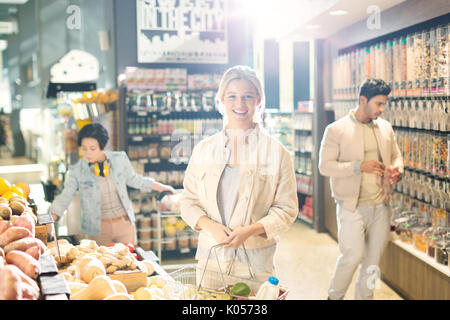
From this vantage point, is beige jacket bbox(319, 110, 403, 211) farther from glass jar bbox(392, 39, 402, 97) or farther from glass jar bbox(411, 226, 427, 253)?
glass jar bbox(392, 39, 402, 97)

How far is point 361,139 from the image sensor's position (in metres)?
3.71

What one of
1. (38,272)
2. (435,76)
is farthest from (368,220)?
(38,272)

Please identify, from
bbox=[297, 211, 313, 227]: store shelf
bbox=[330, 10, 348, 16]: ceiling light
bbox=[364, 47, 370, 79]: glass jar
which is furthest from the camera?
bbox=[297, 211, 313, 227]: store shelf

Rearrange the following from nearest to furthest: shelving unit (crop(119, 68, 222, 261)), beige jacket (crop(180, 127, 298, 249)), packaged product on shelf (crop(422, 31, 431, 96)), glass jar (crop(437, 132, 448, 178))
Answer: beige jacket (crop(180, 127, 298, 249)) < glass jar (crop(437, 132, 448, 178)) < packaged product on shelf (crop(422, 31, 431, 96)) < shelving unit (crop(119, 68, 222, 261))

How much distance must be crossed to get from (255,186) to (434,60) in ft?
7.89

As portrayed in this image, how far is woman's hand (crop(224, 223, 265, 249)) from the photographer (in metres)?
2.17

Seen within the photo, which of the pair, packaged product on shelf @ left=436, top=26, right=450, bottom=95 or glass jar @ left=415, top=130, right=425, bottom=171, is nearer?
packaged product on shelf @ left=436, top=26, right=450, bottom=95

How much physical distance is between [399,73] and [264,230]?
2973mm

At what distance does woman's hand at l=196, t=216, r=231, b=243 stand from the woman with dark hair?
1.38 meters

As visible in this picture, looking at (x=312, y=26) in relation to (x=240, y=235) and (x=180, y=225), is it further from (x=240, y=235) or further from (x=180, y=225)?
(x=240, y=235)

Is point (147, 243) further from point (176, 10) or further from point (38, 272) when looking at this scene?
point (38, 272)

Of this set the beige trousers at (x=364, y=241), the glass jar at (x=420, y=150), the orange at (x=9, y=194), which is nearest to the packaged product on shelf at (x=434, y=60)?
the glass jar at (x=420, y=150)

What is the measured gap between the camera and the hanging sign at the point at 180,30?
5.67 meters

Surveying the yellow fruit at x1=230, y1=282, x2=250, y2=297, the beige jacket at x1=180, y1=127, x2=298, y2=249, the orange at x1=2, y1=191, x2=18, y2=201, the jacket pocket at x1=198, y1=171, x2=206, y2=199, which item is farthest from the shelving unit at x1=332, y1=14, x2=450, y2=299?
the orange at x1=2, y1=191, x2=18, y2=201
